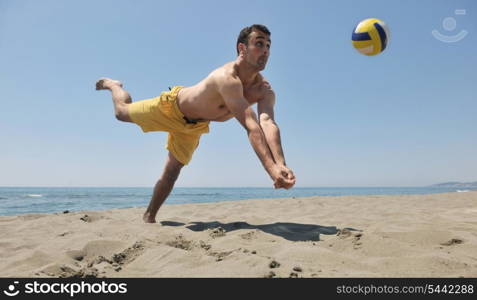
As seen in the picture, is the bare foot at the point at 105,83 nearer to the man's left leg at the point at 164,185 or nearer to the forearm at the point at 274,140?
the man's left leg at the point at 164,185

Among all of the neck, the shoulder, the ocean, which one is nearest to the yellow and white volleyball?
the neck

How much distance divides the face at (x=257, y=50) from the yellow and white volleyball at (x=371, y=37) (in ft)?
5.47

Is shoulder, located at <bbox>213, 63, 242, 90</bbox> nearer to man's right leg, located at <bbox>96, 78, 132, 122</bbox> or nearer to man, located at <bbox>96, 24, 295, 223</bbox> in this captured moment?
man, located at <bbox>96, 24, 295, 223</bbox>

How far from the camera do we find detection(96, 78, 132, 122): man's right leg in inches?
167

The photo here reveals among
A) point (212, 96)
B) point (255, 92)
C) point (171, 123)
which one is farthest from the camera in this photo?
point (171, 123)

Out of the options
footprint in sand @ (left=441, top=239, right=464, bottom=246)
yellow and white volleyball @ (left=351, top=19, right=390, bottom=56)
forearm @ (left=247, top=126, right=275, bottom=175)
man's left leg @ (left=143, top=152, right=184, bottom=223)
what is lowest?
footprint in sand @ (left=441, top=239, right=464, bottom=246)

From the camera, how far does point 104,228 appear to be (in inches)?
139

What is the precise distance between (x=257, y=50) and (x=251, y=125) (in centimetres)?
86

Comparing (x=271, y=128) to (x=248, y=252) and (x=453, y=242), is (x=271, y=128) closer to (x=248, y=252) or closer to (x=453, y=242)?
(x=248, y=252)

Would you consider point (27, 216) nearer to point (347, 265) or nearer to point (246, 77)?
point (246, 77)

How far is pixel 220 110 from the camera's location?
3625 millimetres

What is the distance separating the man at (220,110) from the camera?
2.94 metres

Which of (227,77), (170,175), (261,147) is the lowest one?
(170,175)

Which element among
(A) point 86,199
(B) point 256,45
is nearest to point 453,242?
(B) point 256,45
